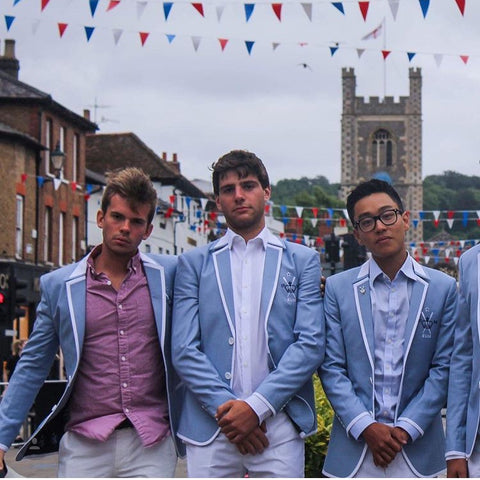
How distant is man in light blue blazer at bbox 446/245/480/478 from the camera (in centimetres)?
465

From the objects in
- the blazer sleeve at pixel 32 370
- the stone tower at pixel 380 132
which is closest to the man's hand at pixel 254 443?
the blazer sleeve at pixel 32 370

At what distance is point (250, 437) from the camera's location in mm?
4691

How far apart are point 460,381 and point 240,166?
143 centimetres

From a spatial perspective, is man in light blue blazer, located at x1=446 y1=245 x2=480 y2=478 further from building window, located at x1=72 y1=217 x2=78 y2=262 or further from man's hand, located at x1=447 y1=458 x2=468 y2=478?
building window, located at x1=72 y1=217 x2=78 y2=262

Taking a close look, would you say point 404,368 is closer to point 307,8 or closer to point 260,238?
point 260,238

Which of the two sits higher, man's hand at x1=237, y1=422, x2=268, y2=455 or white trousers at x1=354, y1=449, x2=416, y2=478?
man's hand at x1=237, y1=422, x2=268, y2=455

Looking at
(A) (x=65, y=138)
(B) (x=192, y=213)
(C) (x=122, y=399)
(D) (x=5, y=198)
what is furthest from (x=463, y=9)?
(B) (x=192, y=213)

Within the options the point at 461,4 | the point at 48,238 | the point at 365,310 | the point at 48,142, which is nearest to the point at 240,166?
the point at 365,310

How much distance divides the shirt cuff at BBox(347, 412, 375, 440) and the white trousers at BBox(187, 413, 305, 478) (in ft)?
0.85

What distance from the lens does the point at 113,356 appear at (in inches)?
194

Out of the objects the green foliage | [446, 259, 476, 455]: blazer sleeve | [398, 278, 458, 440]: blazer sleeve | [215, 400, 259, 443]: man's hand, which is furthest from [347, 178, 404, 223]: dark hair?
the green foliage

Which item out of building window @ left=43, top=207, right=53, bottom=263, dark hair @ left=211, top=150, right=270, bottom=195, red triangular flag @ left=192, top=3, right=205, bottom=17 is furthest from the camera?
building window @ left=43, top=207, right=53, bottom=263

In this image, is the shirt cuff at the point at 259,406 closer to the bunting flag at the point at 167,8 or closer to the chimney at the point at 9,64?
the bunting flag at the point at 167,8

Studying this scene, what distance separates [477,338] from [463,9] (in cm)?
733
